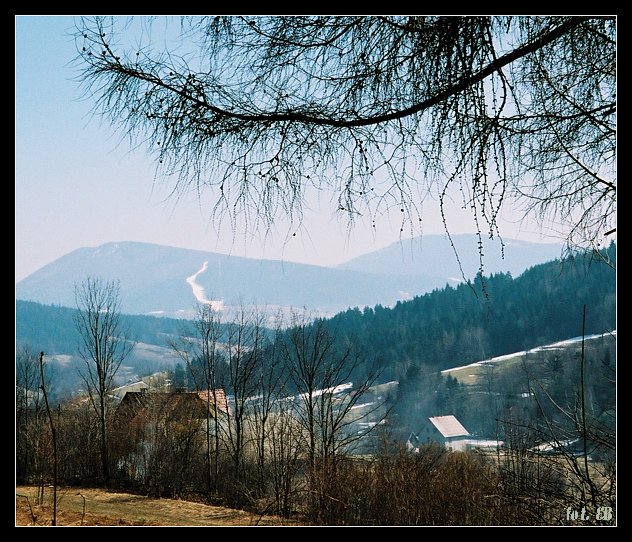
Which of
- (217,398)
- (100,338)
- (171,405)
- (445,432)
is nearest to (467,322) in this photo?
(445,432)

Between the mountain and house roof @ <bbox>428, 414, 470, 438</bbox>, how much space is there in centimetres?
404

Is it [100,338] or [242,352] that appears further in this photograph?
[242,352]

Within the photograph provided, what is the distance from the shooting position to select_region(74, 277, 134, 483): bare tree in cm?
834

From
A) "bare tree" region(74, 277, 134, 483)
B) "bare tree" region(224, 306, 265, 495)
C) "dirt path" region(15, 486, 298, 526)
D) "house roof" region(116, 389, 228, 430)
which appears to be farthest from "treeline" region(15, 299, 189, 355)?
"dirt path" region(15, 486, 298, 526)

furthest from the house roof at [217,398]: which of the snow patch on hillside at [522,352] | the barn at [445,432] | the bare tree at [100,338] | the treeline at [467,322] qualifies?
the snow patch on hillside at [522,352]

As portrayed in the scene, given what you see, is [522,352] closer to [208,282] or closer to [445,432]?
[445,432]

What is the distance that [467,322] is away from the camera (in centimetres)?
1873

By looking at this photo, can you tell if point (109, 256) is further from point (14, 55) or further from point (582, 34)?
point (582, 34)

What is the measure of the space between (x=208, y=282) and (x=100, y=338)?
9.08ft
